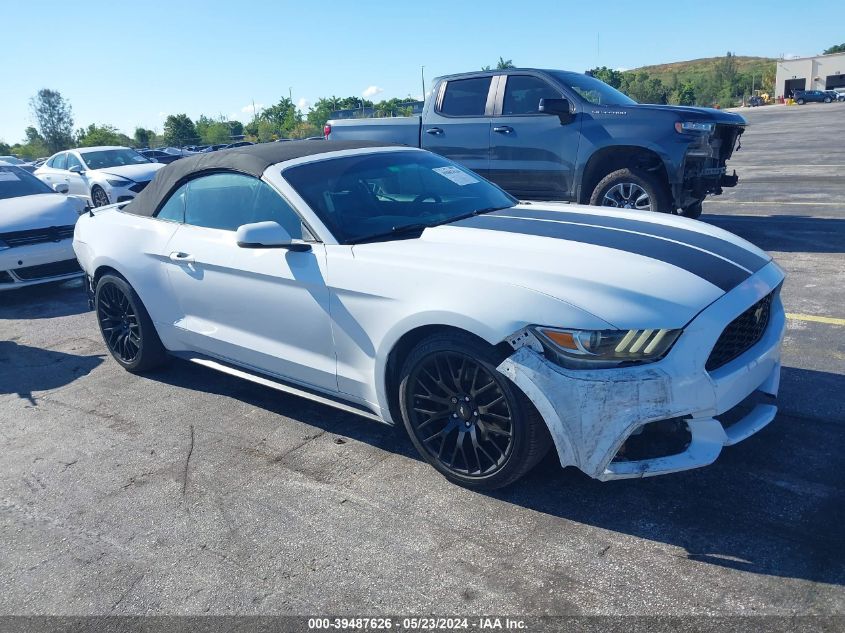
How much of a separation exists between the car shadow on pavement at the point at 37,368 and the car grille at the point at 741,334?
440 centimetres

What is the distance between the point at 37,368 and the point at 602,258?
4612 millimetres

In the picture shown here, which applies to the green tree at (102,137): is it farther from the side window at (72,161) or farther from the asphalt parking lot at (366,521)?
the asphalt parking lot at (366,521)

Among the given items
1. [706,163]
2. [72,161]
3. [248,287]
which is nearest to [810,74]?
[72,161]

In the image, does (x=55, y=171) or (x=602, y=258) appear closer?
(x=602, y=258)

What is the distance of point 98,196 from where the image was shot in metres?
14.5

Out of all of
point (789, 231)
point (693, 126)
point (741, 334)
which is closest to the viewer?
point (741, 334)

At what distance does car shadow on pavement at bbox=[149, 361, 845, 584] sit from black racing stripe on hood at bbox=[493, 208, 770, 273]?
2.98ft

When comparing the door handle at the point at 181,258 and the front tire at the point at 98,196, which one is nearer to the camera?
the door handle at the point at 181,258

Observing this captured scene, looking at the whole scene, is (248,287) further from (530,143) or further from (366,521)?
(530,143)

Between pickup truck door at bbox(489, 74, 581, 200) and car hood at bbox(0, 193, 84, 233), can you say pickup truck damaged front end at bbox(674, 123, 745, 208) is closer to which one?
pickup truck door at bbox(489, 74, 581, 200)

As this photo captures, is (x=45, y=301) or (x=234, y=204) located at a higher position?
(x=234, y=204)

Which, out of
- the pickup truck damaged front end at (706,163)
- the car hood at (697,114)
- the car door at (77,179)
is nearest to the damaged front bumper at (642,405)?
the pickup truck damaged front end at (706,163)

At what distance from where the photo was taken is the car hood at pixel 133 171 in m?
14.2

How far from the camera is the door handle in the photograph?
14.1 feet
